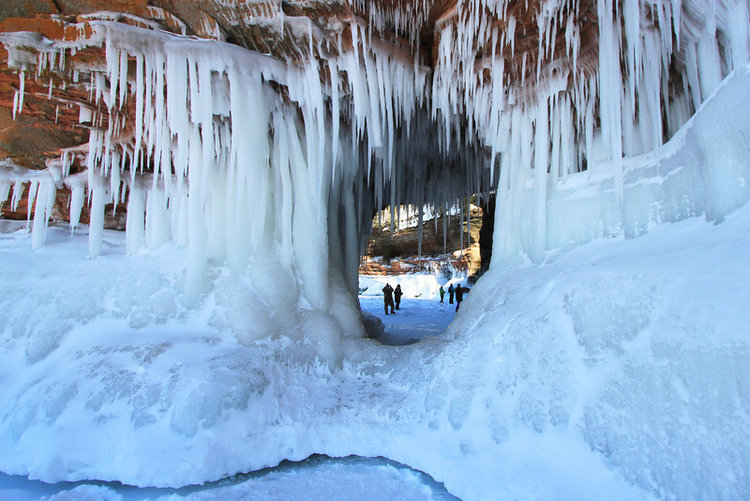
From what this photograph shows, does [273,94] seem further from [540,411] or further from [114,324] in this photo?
[540,411]

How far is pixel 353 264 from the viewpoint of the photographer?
20.5 feet

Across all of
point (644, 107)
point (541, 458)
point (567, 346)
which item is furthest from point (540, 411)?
point (644, 107)

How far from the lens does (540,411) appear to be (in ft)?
8.04

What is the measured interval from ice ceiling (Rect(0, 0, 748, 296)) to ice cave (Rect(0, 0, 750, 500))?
0.12ft

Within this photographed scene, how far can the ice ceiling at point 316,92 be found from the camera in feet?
11.4

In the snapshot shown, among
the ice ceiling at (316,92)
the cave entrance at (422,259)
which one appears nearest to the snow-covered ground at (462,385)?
the ice ceiling at (316,92)

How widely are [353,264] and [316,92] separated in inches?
113

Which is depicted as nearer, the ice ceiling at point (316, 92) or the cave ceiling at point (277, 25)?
the ice ceiling at point (316, 92)

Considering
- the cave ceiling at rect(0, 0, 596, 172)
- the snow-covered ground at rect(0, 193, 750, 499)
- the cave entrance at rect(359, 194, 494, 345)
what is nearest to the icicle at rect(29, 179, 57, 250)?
the snow-covered ground at rect(0, 193, 750, 499)

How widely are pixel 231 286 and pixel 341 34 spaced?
315 centimetres

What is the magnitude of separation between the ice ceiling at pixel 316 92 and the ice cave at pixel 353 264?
0.04 metres

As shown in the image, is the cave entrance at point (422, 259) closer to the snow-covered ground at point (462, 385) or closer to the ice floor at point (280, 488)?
the snow-covered ground at point (462, 385)

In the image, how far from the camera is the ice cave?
83.7 inches

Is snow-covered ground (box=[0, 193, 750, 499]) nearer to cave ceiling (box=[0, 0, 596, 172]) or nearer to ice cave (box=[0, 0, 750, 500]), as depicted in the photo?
ice cave (box=[0, 0, 750, 500])
